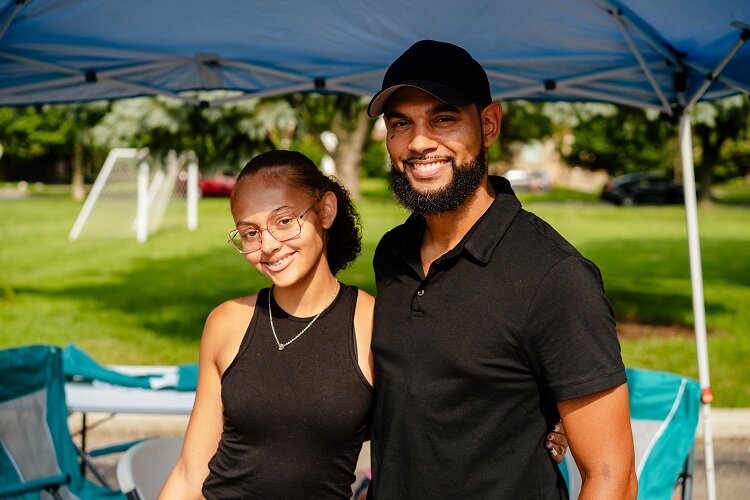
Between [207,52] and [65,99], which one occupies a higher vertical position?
[207,52]

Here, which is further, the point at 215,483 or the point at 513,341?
the point at 215,483

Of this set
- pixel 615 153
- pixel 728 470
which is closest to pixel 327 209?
pixel 728 470

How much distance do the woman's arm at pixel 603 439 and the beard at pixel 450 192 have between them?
1.74 feet

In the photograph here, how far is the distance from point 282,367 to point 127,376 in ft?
7.94

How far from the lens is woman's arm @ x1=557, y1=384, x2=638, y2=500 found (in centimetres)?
182

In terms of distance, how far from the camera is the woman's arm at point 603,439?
182 centimetres

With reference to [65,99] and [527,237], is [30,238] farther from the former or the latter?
[527,237]

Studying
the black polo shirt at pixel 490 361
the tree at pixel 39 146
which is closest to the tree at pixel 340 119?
the black polo shirt at pixel 490 361

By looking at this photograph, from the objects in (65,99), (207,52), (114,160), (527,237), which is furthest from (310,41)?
(114,160)

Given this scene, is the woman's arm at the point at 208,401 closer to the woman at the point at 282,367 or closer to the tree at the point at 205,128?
the woman at the point at 282,367

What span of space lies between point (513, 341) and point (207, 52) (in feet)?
10.5

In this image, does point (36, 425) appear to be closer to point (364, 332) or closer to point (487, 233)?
point (364, 332)

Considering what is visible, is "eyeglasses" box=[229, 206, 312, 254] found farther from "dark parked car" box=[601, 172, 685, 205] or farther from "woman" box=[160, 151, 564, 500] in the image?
"dark parked car" box=[601, 172, 685, 205]

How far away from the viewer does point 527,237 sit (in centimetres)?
196
